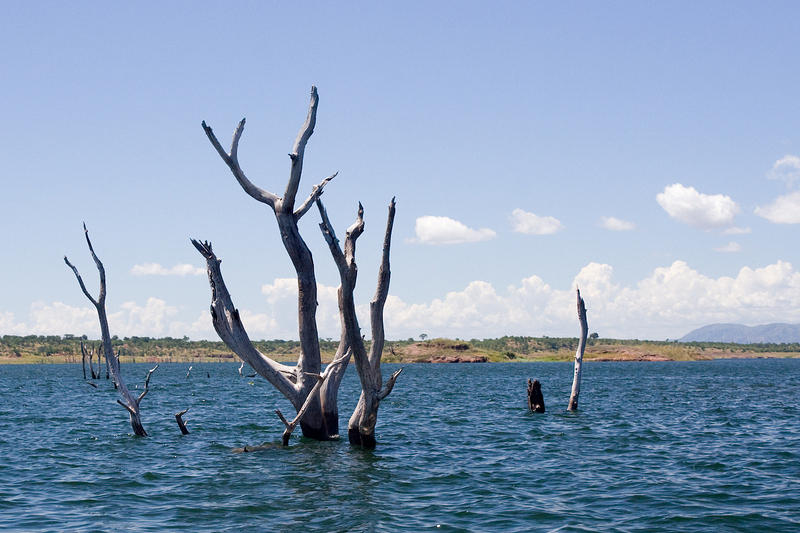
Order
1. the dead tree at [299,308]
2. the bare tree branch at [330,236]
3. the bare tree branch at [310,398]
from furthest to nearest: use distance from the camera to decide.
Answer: the dead tree at [299,308], the bare tree branch at [310,398], the bare tree branch at [330,236]

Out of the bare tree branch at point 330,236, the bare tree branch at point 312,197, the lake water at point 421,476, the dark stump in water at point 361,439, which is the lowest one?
the lake water at point 421,476

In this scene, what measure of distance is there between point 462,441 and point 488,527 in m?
12.9

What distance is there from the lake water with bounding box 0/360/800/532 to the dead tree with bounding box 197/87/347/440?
4.14 feet

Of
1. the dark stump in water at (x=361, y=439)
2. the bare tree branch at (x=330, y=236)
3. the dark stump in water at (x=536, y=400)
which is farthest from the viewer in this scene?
the dark stump in water at (x=536, y=400)

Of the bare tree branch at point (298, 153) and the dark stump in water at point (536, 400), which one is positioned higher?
the bare tree branch at point (298, 153)

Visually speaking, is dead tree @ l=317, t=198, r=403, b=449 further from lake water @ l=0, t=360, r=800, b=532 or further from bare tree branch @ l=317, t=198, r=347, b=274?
→ lake water @ l=0, t=360, r=800, b=532

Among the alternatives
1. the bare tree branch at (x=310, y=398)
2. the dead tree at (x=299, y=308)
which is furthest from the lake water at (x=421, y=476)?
the dead tree at (x=299, y=308)

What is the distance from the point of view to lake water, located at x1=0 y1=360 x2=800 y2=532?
14.9 meters

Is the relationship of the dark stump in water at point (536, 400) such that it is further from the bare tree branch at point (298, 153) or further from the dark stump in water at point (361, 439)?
the bare tree branch at point (298, 153)

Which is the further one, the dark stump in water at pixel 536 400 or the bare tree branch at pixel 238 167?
the dark stump in water at pixel 536 400

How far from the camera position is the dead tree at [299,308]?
24.1m

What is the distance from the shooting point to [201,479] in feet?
63.5

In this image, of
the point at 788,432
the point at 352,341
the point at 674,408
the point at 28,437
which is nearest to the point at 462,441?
the point at 352,341

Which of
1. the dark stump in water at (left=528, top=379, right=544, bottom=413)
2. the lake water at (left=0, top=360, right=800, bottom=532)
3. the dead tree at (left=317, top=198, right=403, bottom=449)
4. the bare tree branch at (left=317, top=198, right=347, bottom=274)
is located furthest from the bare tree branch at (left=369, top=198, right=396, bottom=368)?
the dark stump in water at (left=528, top=379, right=544, bottom=413)
